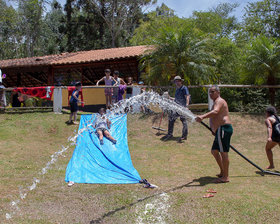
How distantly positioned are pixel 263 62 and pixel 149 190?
8.25m

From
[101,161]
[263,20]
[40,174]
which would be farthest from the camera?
[263,20]

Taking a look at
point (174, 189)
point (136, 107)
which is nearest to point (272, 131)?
point (174, 189)

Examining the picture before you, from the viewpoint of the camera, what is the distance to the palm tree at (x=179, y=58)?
35.3ft

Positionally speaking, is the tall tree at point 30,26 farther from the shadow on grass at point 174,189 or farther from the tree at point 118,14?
the shadow on grass at point 174,189

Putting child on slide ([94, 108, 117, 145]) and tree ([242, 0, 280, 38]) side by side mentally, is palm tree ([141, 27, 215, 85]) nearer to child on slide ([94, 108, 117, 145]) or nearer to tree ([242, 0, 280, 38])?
child on slide ([94, 108, 117, 145])

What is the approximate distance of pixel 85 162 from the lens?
6.68 meters

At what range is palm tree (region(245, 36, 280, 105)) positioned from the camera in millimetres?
10852

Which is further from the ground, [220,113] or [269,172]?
[220,113]

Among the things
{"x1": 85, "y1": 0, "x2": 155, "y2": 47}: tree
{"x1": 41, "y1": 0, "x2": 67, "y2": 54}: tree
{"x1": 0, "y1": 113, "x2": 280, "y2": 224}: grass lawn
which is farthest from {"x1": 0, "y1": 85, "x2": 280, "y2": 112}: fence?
{"x1": 41, "y1": 0, "x2": 67, "y2": 54}: tree

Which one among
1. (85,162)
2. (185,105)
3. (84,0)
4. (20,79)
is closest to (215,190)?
(85,162)

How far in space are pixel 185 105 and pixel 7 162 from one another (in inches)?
203

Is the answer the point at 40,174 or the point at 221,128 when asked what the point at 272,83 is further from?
the point at 40,174

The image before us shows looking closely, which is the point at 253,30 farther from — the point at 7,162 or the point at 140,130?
the point at 7,162

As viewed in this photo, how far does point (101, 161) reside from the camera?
22.4ft
